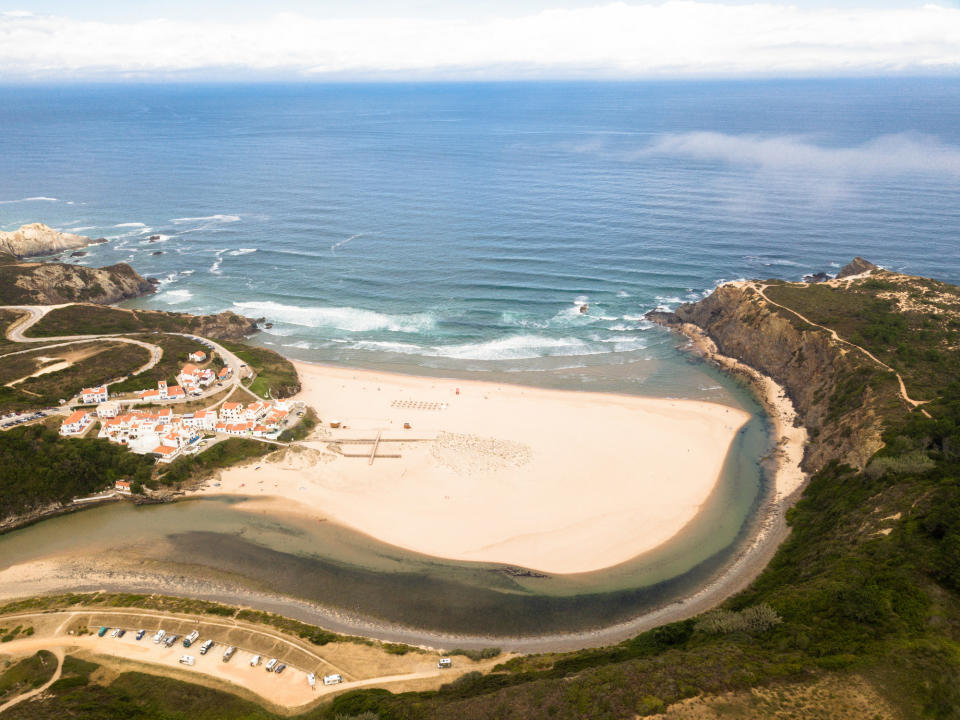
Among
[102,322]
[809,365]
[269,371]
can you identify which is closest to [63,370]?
[102,322]

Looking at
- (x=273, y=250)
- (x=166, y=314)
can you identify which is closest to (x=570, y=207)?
(x=273, y=250)

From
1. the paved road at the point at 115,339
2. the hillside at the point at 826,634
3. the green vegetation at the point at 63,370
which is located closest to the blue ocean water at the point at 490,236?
the paved road at the point at 115,339

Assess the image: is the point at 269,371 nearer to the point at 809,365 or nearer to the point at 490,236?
the point at 490,236

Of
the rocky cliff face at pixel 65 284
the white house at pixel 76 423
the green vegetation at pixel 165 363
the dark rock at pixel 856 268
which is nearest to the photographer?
the white house at pixel 76 423

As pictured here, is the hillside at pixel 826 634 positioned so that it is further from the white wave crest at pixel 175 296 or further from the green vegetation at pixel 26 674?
the white wave crest at pixel 175 296

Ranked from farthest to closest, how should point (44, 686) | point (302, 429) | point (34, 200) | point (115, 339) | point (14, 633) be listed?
point (34, 200) < point (115, 339) < point (302, 429) < point (14, 633) < point (44, 686)

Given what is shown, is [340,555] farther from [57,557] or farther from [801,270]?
[801,270]

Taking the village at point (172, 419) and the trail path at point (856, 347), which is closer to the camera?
the trail path at point (856, 347)
